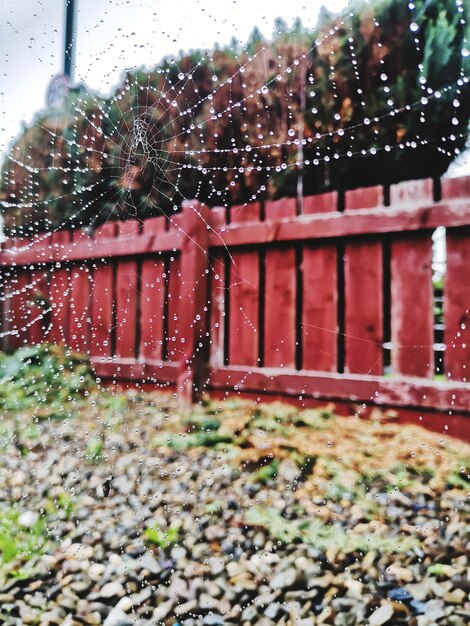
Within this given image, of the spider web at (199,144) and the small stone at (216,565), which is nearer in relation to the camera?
the small stone at (216,565)

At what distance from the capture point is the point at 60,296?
10.9ft

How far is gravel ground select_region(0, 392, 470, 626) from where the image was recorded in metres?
1.09

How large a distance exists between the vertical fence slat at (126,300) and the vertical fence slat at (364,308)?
1.40 meters

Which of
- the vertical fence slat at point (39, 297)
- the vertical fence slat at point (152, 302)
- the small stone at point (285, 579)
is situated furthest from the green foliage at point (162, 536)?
the vertical fence slat at point (39, 297)

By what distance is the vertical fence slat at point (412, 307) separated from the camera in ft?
6.28

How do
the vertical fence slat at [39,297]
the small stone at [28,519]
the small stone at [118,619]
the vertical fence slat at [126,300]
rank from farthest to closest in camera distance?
the vertical fence slat at [39,297], the vertical fence slat at [126,300], the small stone at [28,519], the small stone at [118,619]

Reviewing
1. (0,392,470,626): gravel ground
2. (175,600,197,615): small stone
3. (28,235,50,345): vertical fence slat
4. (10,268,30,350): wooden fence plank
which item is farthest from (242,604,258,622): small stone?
(10,268,30,350): wooden fence plank

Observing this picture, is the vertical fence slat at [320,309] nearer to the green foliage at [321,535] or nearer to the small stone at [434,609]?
the green foliage at [321,535]

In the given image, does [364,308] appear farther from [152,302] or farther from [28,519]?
[28,519]

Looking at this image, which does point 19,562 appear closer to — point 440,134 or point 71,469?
point 71,469

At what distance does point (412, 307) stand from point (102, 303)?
2011 mm

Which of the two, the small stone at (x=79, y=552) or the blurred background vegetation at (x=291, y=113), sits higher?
the blurred background vegetation at (x=291, y=113)

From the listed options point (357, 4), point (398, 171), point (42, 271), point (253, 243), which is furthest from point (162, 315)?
point (357, 4)

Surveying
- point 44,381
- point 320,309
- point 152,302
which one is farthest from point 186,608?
point 44,381
